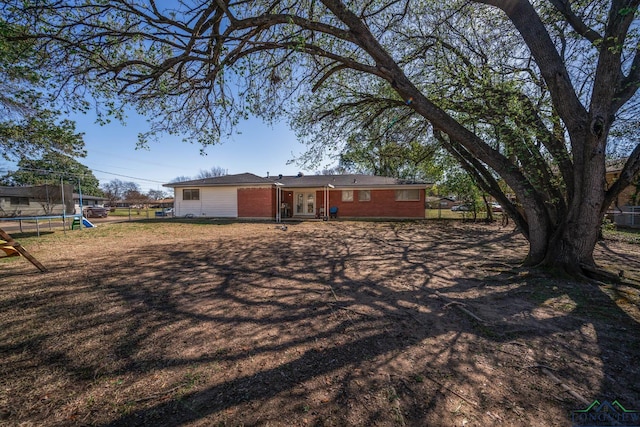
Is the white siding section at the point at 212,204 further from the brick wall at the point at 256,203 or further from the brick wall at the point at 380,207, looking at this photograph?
the brick wall at the point at 380,207

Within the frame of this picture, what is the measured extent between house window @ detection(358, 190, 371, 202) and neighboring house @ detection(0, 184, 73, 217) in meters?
16.7

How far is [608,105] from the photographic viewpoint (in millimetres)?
4105

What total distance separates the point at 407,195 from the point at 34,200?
2038cm

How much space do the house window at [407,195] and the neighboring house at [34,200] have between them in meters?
19.1

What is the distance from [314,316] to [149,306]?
2.33 meters

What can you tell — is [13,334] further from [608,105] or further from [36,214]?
[36,214]

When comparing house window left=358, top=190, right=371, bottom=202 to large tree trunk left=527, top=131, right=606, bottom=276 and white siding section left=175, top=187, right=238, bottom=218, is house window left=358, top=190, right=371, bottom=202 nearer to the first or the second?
white siding section left=175, top=187, right=238, bottom=218

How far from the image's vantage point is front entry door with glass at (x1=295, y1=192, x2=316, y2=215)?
20453 millimetres

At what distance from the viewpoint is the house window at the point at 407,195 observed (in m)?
18.4

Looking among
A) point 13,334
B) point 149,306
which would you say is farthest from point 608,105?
point 13,334
